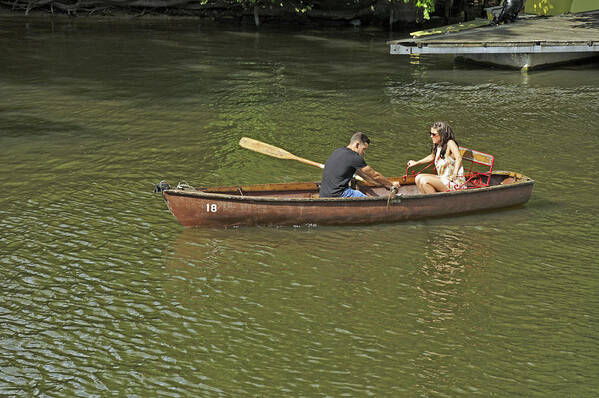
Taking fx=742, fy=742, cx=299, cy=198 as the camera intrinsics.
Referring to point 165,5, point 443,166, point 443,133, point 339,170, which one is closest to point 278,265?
point 339,170

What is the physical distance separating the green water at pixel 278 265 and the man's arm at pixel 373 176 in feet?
2.54

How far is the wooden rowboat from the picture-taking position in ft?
34.3

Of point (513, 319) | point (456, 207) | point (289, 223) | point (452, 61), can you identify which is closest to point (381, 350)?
point (513, 319)

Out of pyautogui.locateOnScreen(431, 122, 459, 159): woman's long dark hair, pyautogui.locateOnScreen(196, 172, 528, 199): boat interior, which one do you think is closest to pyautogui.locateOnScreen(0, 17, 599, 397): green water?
pyautogui.locateOnScreen(196, 172, 528, 199): boat interior

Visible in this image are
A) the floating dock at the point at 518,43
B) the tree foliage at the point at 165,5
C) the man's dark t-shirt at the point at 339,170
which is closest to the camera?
the man's dark t-shirt at the point at 339,170

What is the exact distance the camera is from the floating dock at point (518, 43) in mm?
22516

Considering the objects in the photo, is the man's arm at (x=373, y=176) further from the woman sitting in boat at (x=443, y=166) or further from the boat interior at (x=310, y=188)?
the woman sitting in boat at (x=443, y=166)

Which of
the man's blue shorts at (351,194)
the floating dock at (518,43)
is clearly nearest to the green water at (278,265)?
the man's blue shorts at (351,194)

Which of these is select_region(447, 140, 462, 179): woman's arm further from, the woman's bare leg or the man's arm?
the man's arm

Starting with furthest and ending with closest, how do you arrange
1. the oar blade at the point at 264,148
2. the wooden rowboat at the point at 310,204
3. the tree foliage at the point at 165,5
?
the tree foliage at the point at 165,5, the oar blade at the point at 264,148, the wooden rowboat at the point at 310,204

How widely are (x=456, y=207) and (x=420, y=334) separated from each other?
3.69m

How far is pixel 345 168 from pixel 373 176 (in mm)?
648

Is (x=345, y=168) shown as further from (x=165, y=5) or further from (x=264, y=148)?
(x=165, y=5)

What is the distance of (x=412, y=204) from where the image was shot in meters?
11.1
